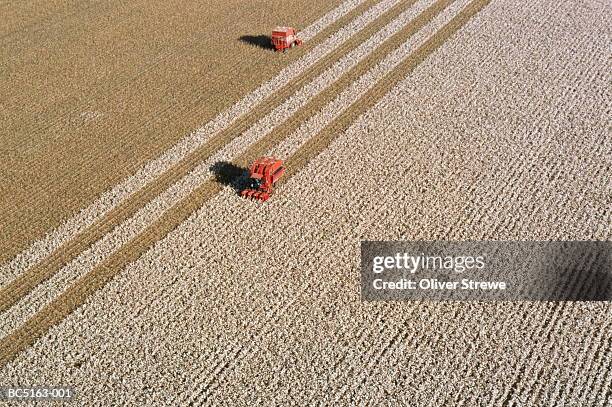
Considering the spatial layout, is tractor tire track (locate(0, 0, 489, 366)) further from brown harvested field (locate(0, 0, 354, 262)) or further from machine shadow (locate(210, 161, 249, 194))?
brown harvested field (locate(0, 0, 354, 262))

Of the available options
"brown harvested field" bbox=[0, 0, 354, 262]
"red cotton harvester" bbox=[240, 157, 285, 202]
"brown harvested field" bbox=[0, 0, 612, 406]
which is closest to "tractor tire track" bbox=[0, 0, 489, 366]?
"brown harvested field" bbox=[0, 0, 612, 406]

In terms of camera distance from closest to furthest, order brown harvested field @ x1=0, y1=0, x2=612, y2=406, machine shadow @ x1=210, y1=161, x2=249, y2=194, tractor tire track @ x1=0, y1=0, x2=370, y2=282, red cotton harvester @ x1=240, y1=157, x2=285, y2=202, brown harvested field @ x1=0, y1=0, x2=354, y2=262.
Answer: brown harvested field @ x1=0, y1=0, x2=612, y2=406 → tractor tire track @ x1=0, y1=0, x2=370, y2=282 → red cotton harvester @ x1=240, y1=157, x2=285, y2=202 → machine shadow @ x1=210, y1=161, x2=249, y2=194 → brown harvested field @ x1=0, y1=0, x2=354, y2=262

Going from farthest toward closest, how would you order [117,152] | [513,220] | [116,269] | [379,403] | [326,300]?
[117,152] < [513,220] < [116,269] < [326,300] < [379,403]

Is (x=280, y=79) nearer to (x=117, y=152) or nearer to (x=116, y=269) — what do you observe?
(x=117, y=152)

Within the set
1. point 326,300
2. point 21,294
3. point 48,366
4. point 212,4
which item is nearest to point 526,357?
point 326,300

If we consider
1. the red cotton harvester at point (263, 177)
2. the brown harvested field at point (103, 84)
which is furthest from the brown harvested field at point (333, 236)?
the red cotton harvester at point (263, 177)

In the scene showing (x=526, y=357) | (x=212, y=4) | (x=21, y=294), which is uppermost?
(x=212, y=4)
